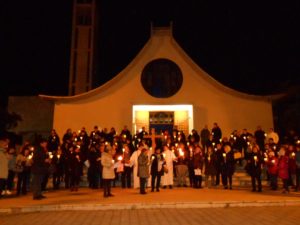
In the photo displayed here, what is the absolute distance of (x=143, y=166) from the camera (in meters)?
12.0

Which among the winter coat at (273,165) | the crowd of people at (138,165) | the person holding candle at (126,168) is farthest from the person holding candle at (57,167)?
the winter coat at (273,165)

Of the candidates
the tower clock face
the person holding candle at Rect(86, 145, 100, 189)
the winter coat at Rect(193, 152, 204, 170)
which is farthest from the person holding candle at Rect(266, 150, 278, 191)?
the tower clock face

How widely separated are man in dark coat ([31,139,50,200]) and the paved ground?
2.23 metres

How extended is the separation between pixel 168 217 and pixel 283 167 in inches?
241

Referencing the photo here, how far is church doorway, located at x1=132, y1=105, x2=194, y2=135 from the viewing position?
2236 centimetres

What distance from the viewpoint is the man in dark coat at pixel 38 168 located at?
10.7 metres

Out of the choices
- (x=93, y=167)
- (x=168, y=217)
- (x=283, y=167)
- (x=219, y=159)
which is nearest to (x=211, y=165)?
(x=219, y=159)

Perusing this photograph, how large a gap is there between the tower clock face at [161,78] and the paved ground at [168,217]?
13607 mm

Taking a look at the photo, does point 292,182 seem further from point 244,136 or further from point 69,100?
point 69,100

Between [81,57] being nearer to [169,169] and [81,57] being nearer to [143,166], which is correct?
[169,169]

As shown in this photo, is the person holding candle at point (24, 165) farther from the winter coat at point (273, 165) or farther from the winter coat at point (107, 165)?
the winter coat at point (273, 165)

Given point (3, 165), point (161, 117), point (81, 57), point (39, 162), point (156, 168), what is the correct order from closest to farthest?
point (3, 165), point (39, 162), point (156, 168), point (161, 117), point (81, 57)

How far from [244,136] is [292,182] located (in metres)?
3.86

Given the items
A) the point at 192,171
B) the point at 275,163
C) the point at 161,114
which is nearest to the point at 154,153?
the point at 192,171
